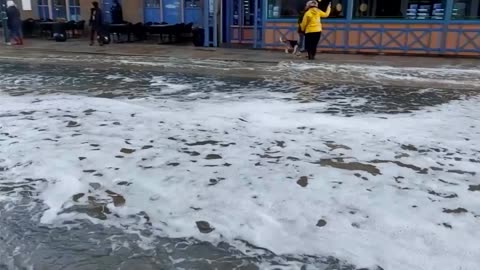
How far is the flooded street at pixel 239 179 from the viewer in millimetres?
3570

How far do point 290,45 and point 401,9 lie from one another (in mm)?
3520

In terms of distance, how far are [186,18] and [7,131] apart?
14293 millimetres

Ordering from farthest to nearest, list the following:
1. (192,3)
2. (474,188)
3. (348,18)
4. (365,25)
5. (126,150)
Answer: (192,3), (348,18), (365,25), (126,150), (474,188)

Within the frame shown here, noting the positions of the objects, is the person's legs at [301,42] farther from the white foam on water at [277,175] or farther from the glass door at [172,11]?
the white foam on water at [277,175]

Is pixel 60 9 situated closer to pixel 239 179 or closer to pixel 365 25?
pixel 365 25

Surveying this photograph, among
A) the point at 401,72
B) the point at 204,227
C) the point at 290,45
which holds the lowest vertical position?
the point at 204,227

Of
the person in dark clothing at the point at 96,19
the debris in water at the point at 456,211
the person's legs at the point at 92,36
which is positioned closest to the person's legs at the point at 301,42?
the person in dark clothing at the point at 96,19

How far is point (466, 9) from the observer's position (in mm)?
14406

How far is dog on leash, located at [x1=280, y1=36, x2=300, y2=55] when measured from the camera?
50.5 feet

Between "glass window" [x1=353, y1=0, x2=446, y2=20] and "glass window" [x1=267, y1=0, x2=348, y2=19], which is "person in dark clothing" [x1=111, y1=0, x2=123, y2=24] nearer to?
"glass window" [x1=267, y1=0, x2=348, y2=19]

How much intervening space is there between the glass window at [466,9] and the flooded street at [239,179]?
5819 millimetres

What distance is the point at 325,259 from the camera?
3.46m

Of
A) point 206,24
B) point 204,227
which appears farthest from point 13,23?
point 204,227

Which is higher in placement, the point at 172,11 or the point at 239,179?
the point at 172,11
